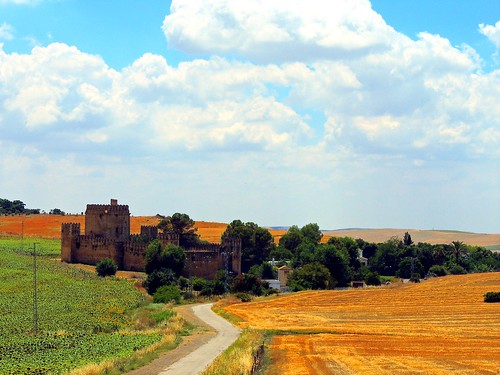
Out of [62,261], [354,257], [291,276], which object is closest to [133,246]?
[62,261]

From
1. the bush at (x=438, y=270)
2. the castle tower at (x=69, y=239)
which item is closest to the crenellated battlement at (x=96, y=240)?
the castle tower at (x=69, y=239)

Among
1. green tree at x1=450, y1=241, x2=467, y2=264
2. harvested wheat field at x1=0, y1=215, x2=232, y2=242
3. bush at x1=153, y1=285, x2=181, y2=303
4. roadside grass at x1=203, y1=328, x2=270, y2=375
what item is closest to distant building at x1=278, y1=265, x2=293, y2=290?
bush at x1=153, y1=285, x2=181, y2=303

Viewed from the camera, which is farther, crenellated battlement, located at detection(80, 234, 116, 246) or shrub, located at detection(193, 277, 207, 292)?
crenellated battlement, located at detection(80, 234, 116, 246)

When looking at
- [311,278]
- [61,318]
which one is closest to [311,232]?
[311,278]

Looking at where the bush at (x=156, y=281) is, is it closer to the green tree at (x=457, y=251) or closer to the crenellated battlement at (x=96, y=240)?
the crenellated battlement at (x=96, y=240)

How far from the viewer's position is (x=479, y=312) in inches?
2422

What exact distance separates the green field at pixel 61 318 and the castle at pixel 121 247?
3.72 m

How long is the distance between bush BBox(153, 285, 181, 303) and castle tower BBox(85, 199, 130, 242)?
28.1 m

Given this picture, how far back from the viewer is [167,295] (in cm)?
7431

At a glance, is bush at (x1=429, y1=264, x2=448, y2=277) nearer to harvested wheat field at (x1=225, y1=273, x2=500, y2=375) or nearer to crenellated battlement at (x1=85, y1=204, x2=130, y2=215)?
harvested wheat field at (x1=225, y1=273, x2=500, y2=375)

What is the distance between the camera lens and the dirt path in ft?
111

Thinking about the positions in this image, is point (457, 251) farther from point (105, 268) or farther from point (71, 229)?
point (71, 229)

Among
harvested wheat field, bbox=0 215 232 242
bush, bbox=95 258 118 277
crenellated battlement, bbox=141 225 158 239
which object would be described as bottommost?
bush, bbox=95 258 118 277

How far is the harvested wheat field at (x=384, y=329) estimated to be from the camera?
3481 centimetres
